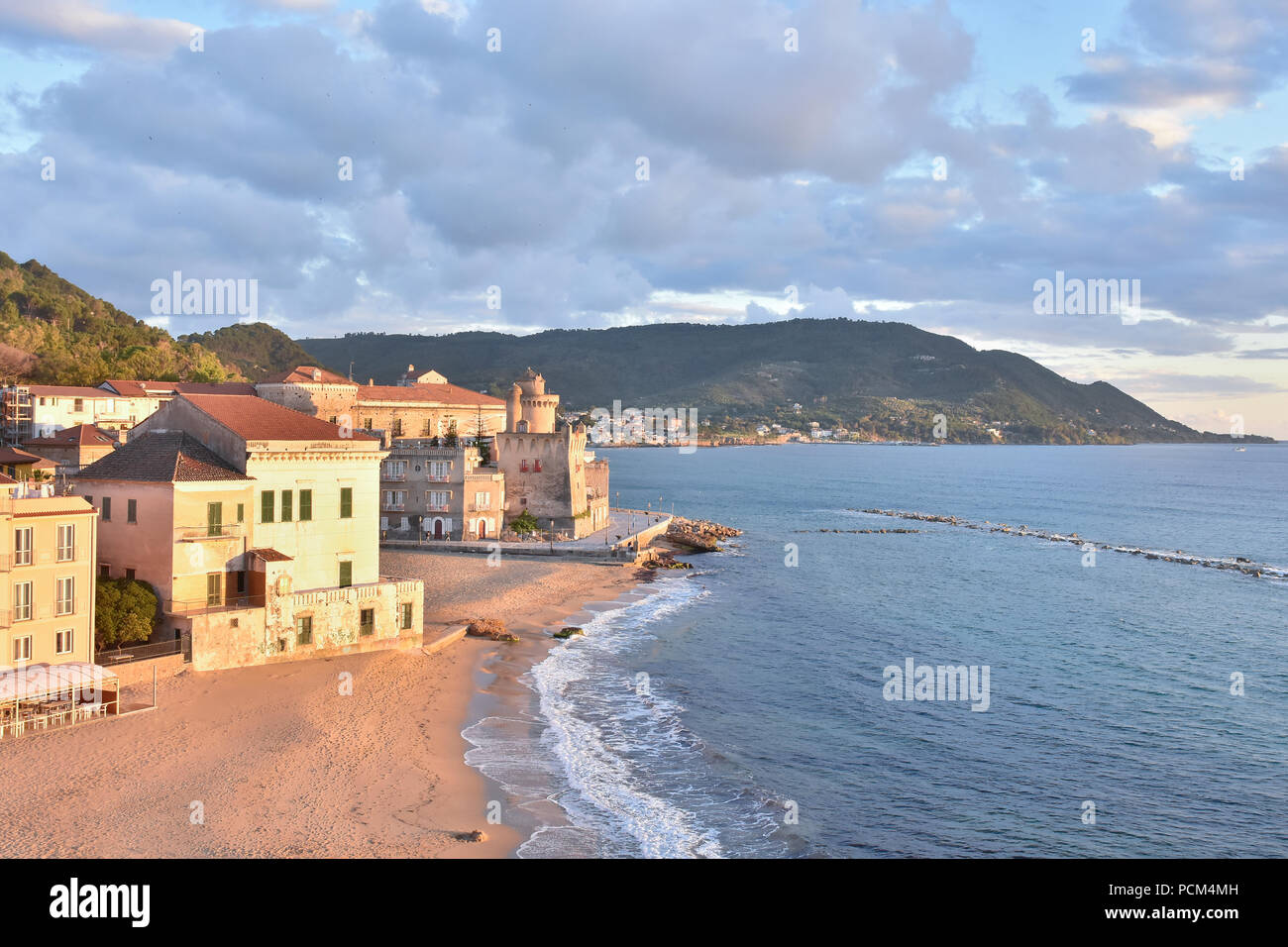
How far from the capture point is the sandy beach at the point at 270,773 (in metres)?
18.3

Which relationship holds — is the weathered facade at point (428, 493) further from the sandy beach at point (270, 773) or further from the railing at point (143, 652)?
the railing at point (143, 652)

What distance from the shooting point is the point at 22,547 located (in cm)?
2470

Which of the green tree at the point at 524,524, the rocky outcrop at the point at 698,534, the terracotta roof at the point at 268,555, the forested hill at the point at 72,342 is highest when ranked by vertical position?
the forested hill at the point at 72,342

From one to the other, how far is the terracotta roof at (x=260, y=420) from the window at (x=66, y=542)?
655cm

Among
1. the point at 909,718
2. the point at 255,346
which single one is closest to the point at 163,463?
the point at 909,718

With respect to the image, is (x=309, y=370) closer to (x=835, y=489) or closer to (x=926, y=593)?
(x=926, y=593)

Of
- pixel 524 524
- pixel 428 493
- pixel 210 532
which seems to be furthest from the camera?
pixel 524 524

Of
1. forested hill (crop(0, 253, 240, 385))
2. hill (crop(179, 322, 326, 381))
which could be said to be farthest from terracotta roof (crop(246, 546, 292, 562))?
hill (crop(179, 322, 326, 381))

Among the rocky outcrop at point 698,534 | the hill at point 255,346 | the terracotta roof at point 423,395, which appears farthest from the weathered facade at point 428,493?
the hill at point 255,346

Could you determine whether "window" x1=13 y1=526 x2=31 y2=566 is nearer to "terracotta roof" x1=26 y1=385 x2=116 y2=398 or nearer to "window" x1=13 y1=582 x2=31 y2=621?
"window" x1=13 y1=582 x2=31 y2=621

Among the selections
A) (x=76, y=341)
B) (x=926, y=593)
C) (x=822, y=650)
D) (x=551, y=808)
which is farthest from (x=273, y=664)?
(x=76, y=341)

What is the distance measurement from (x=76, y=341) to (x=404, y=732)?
93.2 meters

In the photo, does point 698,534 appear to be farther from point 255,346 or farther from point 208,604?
point 255,346

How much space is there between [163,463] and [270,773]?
1302 centimetres
